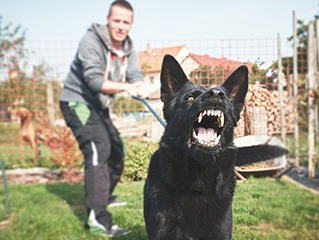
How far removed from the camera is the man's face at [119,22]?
3271 mm

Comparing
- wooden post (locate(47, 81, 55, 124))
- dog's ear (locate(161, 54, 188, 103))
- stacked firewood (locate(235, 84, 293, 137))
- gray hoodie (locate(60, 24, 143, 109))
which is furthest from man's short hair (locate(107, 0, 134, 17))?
wooden post (locate(47, 81, 55, 124))

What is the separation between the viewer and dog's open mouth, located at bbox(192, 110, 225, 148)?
1768 mm

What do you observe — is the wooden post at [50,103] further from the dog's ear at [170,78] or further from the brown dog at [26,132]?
the dog's ear at [170,78]

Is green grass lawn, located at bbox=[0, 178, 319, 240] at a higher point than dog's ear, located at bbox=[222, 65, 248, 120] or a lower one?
lower

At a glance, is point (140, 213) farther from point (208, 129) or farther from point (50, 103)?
point (50, 103)

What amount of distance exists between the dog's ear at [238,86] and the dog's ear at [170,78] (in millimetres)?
268

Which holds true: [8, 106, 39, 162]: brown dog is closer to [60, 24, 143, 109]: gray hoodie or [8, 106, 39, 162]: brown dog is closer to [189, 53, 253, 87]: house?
[60, 24, 143, 109]: gray hoodie

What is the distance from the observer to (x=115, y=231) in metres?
3.17

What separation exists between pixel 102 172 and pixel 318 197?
8.42ft

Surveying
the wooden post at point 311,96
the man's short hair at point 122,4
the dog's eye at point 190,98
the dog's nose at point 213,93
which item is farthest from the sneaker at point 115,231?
the wooden post at point 311,96

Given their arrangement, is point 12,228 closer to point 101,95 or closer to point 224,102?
point 101,95

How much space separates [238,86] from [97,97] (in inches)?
76.1

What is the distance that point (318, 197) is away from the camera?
4051 mm

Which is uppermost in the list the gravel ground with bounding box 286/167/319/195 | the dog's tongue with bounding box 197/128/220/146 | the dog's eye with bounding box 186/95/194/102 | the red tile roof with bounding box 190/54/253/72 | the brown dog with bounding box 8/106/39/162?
the red tile roof with bounding box 190/54/253/72
